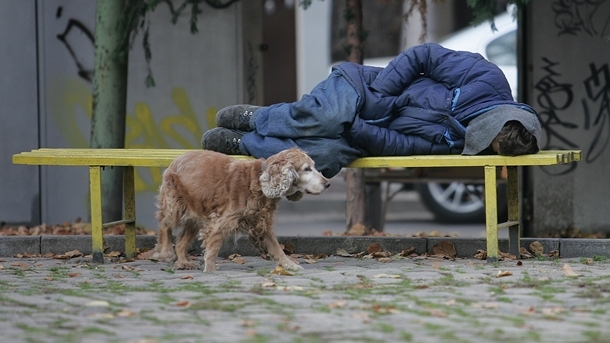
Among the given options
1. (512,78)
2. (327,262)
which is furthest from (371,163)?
(512,78)

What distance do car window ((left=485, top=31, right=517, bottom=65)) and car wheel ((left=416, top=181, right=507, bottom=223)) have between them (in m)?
1.58

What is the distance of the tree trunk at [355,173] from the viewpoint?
337 inches

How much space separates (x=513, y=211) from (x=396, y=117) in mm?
1059

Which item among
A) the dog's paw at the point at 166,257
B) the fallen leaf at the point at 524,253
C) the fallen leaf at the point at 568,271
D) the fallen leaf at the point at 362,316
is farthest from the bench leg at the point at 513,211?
the fallen leaf at the point at 362,316

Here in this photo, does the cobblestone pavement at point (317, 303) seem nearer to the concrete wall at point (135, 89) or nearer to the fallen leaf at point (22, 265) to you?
the fallen leaf at point (22, 265)

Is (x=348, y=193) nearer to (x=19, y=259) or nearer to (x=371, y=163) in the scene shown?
(x=371, y=163)

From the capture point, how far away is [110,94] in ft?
27.3

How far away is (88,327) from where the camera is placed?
4.36 meters

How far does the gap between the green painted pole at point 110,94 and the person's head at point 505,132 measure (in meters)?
3.15

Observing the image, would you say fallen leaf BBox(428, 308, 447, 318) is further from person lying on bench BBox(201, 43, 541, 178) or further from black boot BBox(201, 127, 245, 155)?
black boot BBox(201, 127, 245, 155)

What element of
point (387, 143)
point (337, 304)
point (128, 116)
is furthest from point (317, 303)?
point (128, 116)

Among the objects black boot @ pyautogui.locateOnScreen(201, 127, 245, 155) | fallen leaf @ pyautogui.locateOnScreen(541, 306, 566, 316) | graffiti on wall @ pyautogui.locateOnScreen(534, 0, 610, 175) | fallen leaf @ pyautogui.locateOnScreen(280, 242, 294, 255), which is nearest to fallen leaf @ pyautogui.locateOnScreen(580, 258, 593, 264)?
fallen leaf @ pyautogui.locateOnScreen(541, 306, 566, 316)

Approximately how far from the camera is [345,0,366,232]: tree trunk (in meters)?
8.56

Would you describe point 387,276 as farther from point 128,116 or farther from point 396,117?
point 128,116
